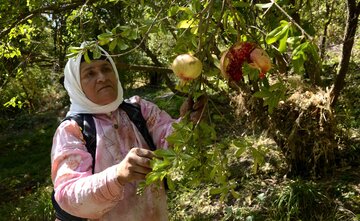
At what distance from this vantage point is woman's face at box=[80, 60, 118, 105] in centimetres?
218

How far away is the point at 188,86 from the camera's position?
147 cm

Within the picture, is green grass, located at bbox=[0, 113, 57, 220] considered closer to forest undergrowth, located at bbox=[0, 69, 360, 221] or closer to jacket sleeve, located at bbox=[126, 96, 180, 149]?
forest undergrowth, located at bbox=[0, 69, 360, 221]

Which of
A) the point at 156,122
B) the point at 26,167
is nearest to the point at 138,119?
the point at 156,122

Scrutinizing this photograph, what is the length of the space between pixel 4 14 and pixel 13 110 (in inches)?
403

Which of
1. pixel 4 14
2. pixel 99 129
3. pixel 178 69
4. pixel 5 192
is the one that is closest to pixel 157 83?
pixel 5 192

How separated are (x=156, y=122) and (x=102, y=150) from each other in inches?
13.1

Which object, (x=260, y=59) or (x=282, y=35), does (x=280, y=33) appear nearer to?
(x=282, y=35)

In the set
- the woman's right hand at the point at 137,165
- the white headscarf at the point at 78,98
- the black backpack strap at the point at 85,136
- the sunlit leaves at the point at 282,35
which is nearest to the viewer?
the sunlit leaves at the point at 282,35

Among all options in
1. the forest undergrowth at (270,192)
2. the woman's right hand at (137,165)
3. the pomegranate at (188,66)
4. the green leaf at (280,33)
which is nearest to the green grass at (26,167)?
the forest undergrowth at (270,192)

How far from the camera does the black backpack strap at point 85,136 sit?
2029 millimetres

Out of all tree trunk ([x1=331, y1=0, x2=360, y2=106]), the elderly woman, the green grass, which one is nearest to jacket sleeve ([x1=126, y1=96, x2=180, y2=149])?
the elderly woman

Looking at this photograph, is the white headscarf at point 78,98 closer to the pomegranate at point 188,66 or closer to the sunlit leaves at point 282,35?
the pomegranate at point 188,66

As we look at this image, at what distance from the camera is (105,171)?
1774mm

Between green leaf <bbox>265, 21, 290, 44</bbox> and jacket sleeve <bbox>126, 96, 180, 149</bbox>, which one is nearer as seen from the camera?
green leaf <bbox>265, 21, 290, 44</bbox>
